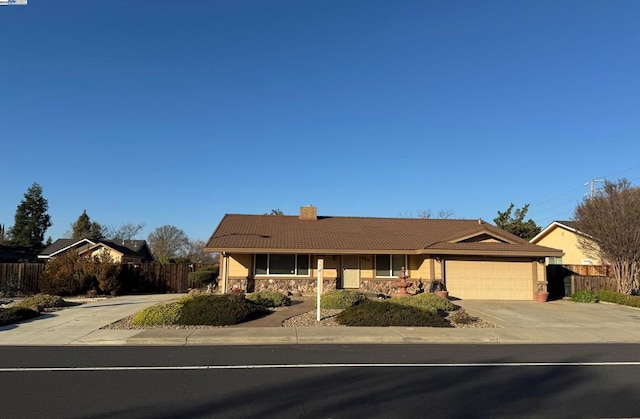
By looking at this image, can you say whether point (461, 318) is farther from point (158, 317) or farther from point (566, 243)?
point (566, 243)

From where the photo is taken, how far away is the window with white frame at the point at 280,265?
77.8ft

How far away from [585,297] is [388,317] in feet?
44.6

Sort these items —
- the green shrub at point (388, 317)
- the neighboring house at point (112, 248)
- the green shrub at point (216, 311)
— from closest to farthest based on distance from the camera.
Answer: the green shrub at point (216, 311) → the green shrub at point (388, 317) → the neighboring house at point (112, 248)

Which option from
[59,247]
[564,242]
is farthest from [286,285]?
[59,247]

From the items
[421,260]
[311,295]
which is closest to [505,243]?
[421,260]

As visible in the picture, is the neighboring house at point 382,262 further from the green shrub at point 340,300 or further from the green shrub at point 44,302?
the green shrub at point 44,302

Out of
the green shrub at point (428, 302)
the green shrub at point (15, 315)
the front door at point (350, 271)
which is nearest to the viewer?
the green shrub at point (15, 315)

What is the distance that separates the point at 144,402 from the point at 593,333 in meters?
13.0

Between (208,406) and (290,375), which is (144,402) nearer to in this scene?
(208,406)

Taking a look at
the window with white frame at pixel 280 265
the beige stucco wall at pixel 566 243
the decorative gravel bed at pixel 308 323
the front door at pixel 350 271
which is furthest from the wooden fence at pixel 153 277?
the beige stucco wall at pixel 566 243

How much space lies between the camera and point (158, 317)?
14109 mm

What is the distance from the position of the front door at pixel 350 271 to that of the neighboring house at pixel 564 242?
1814 centimetres

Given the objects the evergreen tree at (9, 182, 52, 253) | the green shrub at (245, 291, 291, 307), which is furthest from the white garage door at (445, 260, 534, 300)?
the evergreen tree at (9, 182, 52, 253)

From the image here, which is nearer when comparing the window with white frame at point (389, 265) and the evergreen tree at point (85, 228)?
the window with white frame at point (389, 265)
